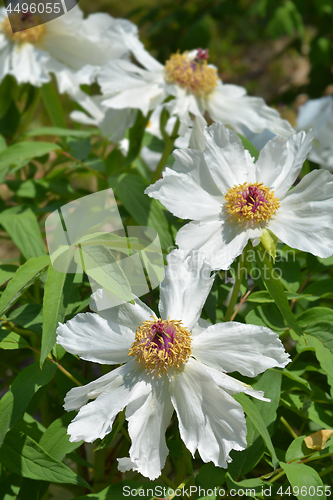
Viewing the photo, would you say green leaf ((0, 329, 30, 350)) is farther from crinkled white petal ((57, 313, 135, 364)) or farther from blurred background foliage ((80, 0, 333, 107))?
blurred background foliage ((80, 0, 333, 107))

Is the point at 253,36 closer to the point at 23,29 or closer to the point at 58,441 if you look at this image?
the point at 23,29

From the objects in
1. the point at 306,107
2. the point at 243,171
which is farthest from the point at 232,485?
the point at 306,107

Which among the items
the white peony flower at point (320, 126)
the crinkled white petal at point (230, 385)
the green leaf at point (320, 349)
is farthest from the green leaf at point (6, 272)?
the white peony flower at point (320, 126)

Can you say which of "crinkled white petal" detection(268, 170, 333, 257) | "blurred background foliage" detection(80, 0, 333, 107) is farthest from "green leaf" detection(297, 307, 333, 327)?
"blurred background foliage" detection(80, 0, 333, 107)

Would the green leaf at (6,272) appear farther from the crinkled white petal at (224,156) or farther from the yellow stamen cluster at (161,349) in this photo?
the crinkled white petal at (224,156)

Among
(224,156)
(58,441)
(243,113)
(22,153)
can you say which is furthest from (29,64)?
(58,441)

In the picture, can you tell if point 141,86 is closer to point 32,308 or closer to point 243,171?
point 243,171
